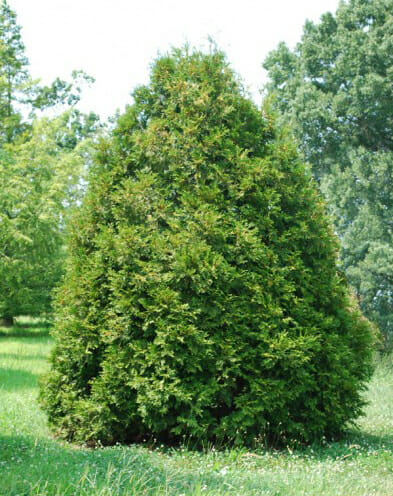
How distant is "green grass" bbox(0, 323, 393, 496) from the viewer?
4148 mm

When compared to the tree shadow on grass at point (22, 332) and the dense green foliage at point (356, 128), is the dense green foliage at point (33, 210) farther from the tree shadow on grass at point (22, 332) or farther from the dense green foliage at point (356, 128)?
the dense green foliage at point (356, 128)

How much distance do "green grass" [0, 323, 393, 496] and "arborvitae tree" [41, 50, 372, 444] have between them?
0.34m

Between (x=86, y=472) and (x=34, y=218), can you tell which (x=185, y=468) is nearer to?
(x=86, y=472)

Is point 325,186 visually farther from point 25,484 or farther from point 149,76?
point 25,484

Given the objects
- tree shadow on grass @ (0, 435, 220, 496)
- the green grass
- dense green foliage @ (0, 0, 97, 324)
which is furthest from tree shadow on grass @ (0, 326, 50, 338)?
tree shadow on grass @ (0, 435, 220, 496)

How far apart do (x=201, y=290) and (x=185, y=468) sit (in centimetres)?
168

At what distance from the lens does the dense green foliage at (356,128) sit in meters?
22.0

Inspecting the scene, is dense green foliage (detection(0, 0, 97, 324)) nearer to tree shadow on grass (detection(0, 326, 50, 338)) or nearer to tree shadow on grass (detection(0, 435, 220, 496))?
tree shadow on grass (detection(0, 326, 50, 338))

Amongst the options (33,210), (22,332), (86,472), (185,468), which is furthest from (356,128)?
(86,472)

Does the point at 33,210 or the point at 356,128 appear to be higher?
the point at 356,128

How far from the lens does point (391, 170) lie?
2219 centimetres

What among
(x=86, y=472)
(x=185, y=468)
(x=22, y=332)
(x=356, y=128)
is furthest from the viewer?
(x=22, y=332)

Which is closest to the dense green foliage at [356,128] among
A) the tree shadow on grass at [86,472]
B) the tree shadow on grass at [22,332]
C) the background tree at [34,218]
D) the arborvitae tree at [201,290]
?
the background tree at [34,218]

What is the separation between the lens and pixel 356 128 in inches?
933
